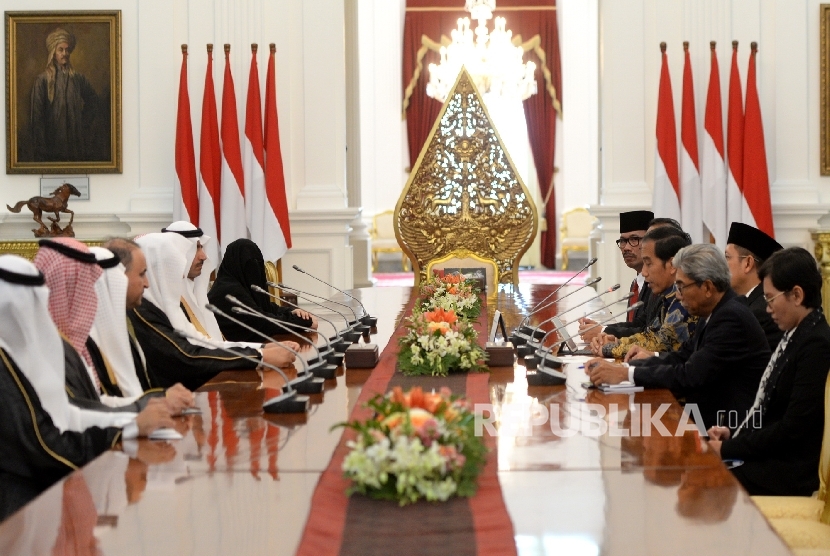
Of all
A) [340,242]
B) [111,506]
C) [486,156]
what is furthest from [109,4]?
[111,506]

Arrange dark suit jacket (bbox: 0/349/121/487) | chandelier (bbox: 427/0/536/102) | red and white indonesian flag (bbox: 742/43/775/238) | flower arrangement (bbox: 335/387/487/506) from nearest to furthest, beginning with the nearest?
flower arrangement (bbox: 335/387/487/506) → dark suit jacket (bbox: 0/349/121/487) → red and white indonesian flag (bbox: 742/43/775/238) → chandelier (bbox: 427/0/536/102)

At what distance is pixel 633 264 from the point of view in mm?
6051

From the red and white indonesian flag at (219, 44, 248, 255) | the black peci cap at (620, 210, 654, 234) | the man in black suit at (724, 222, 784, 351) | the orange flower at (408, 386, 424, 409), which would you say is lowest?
the orange flower at (408, 386, 424, 409)

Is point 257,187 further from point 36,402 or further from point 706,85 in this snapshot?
point 36,402

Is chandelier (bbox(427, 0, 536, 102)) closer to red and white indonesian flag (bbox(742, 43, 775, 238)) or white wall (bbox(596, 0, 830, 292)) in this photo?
white wall (bbox(596, 0, 830, 292))

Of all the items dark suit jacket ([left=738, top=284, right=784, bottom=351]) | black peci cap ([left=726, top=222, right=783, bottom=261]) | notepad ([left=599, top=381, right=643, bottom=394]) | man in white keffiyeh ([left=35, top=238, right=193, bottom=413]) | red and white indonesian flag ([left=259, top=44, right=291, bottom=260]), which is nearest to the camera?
man in white keffiyeh ([left=35, top=238, right=193, bottom=413])

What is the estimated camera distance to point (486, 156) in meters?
8.02

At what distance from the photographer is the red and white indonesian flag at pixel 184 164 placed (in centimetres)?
891

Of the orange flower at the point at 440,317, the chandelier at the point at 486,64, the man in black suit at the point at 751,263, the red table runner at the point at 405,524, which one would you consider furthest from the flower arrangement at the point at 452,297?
the chandelier at the point at 486,64

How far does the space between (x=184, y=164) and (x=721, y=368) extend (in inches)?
242

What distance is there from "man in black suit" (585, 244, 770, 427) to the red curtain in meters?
12.9

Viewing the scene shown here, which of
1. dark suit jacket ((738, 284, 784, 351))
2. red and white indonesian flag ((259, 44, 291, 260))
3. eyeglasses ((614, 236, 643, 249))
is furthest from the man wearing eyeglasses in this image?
red and white indonesian flag ((259, 44, 291, 260))

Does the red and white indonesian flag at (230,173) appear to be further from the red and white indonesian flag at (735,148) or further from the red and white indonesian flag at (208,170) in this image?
the red and white indonesian flag at (735,148)

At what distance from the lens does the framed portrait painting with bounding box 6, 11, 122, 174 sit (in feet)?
29.8
